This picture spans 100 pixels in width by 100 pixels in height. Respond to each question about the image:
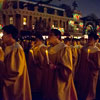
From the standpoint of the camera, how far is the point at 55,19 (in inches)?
1358

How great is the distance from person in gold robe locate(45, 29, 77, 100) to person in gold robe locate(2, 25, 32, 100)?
0.63m

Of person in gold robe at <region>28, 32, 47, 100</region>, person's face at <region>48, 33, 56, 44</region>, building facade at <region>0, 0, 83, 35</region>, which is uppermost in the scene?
building facade at <region>0, 0, 83, 35</region>

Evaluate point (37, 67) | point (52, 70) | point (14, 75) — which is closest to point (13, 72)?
→ point (14, 75)

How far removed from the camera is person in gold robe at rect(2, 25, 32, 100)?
285 cm

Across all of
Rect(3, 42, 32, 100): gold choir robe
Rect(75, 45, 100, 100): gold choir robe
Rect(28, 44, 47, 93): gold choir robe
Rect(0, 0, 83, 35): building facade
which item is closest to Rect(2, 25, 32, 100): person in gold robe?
Rect(3, 42, 32, 100): gold choir robe

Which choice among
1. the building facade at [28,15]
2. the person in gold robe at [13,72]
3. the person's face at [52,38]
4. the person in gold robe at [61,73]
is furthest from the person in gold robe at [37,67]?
the building facade at [28,15]

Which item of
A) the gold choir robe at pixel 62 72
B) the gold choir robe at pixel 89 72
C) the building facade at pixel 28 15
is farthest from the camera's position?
the building facade at pixel 28 15

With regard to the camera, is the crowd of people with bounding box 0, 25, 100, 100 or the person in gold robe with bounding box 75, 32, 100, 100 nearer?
the crowd of people with bounding box 0, 25, 100, 100

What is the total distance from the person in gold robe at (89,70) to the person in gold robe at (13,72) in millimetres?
2204

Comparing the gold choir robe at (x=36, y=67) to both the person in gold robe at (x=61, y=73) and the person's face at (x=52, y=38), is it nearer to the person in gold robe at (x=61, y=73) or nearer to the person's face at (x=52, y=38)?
the person's face at (x=52, y=38)

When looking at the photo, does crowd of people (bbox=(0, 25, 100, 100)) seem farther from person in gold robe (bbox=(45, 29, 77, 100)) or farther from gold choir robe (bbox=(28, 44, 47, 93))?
gold choir robe (bbox=(28, 44, 47, 93))

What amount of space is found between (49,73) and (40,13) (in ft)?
93.3

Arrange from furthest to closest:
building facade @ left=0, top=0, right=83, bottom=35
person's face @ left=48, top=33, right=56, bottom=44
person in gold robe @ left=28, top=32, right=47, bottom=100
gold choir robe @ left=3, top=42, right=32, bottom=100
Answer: building facade @ left=0, top=0, right=83, bottom=35, person in gold robe @ left=28, top=32, right=47, bottom=100, person's face @ left=48, top=33, right=56, bottom=44, gold choir robe @ left=3, top=42, right=32, bottom=100

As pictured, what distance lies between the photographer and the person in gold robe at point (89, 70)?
4.62 metres
